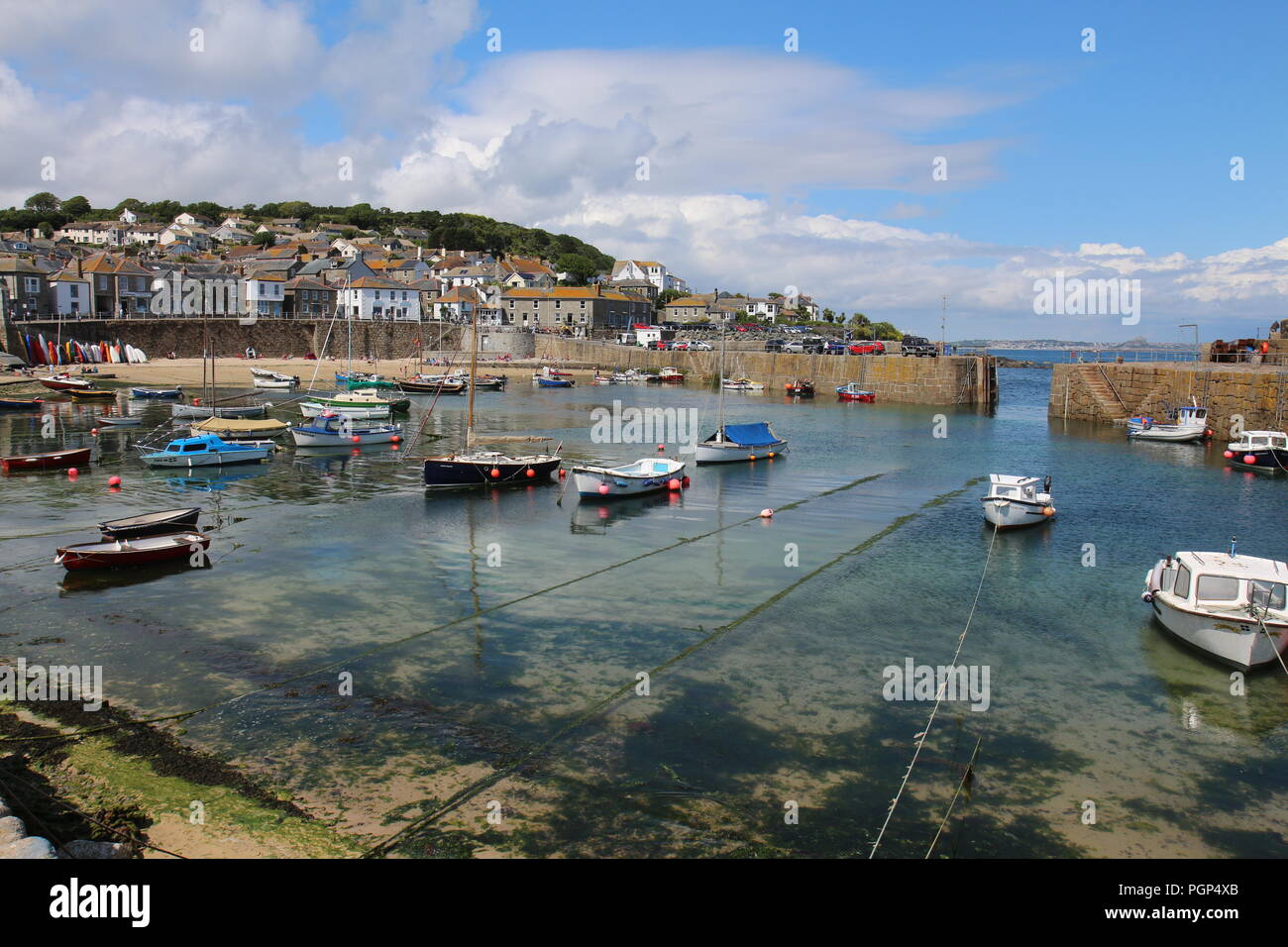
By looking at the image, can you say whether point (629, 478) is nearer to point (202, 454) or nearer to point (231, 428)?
point (202, 454)

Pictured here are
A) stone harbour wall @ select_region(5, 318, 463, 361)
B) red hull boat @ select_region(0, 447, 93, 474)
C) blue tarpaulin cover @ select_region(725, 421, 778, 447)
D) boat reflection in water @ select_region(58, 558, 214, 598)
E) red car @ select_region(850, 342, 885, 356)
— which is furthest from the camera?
red car @ select_region(850, 342, 885, 356)

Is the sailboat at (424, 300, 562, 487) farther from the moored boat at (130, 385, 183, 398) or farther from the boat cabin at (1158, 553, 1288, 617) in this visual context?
the moored boat at (130, 385, 183, 398)

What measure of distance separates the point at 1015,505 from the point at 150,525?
26561 mm

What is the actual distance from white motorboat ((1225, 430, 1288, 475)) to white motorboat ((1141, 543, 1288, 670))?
29146 mm

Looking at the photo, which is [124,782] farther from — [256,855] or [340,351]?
[340,351]

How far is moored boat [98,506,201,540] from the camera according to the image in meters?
22.2

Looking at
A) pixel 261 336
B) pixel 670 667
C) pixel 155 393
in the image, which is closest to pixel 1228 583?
pixel 670 667

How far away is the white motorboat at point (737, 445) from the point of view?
43.6 meters

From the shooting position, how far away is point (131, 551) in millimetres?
21438

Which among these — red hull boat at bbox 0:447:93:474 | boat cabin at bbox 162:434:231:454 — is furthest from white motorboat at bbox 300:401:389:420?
red hull boat at bbox 0:447:93:474

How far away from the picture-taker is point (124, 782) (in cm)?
1131

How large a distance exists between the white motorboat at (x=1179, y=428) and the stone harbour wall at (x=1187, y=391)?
4.43 ft
